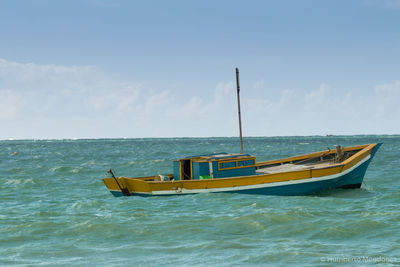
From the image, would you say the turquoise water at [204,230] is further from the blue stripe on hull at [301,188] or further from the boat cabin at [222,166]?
the boat cabin at [222,166]

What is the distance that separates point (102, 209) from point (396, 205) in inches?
534

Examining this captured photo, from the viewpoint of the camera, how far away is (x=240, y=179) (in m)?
23.5

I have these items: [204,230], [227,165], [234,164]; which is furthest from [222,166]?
[204,230]

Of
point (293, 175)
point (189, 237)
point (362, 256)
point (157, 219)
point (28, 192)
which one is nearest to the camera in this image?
point (362, 256)

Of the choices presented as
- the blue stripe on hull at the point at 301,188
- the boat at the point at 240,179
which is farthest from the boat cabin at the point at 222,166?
the blue stripe on hull at the point at 301,188

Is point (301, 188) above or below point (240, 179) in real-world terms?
below

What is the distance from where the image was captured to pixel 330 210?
18766 mm

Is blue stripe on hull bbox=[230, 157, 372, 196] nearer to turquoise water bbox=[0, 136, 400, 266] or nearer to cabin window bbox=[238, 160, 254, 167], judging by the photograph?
turquoise water bbox=[0, 136, 400, 266]

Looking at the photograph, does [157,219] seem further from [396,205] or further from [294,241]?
[396,205]

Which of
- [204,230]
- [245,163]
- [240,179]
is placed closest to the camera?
[204,230]

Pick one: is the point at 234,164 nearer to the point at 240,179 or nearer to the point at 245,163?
the point at 245,163

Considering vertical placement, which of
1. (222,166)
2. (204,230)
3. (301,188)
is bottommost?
(204,230)

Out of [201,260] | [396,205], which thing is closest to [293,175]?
[396,205]

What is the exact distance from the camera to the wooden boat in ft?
76.5
